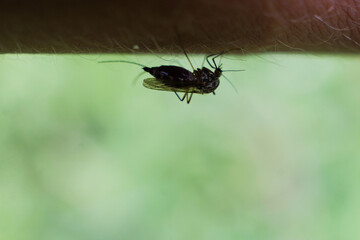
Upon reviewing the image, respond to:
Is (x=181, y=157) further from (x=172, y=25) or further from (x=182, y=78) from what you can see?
(x=172, y=25)

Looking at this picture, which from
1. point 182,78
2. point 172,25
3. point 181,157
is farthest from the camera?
point 181,157

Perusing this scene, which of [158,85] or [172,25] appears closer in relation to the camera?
[172,25]

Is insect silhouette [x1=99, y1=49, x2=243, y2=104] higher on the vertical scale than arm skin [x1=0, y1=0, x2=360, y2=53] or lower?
higher

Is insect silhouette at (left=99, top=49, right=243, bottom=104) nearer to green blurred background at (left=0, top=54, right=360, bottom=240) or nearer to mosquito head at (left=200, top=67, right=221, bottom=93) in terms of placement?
mosquito head at (left=200, top=67, right=221, bottom=93)

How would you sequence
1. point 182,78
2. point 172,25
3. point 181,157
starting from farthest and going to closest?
1. point 181,157
2. point 182,78
3. point 172,25

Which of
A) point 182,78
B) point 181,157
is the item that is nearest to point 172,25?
point 182,78

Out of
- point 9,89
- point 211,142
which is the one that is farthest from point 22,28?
point 211,142

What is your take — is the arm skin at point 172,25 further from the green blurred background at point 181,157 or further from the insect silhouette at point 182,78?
the green blurred background at point 181,157

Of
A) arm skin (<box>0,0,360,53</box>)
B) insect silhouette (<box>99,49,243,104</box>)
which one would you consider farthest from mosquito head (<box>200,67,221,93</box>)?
arm skin (<box>0,0,360,53</box>)
